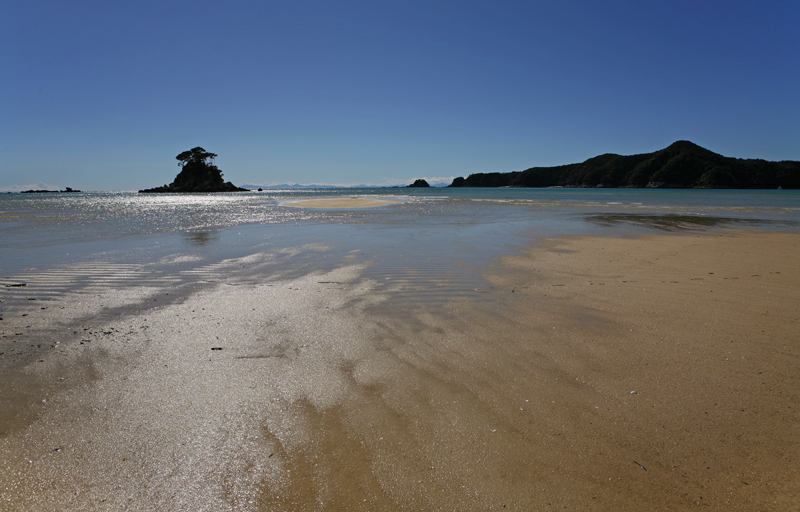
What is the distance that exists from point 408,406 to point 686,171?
128903 mm

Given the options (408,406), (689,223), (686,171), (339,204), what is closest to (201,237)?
(408,406)

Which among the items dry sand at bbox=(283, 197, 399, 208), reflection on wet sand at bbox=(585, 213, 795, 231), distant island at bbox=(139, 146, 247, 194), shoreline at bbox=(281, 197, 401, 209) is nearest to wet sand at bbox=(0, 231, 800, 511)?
→ reflection on wet sand at bbox=(585, 213, 795, 231)

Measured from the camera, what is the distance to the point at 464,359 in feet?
11.4

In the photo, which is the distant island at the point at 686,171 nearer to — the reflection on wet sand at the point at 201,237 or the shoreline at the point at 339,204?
the shoreline at the point at 339,204

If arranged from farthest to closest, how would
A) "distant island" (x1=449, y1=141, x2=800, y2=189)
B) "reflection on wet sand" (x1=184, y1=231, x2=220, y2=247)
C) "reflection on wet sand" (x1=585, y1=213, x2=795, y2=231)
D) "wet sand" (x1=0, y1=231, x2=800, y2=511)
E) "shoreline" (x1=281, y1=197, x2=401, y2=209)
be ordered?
"distant island" (x1=449, y1=141, x2=800, y2=189)
"shoreline" (x1=281, y1=197, x2=401, y2=209)
"reflection on wet sand" (x1=585, y1=213, x2=795, y2=231)
"reflection on wet sand" (x1=184, y1=231, x2=220, y2=247)
"wet sand" (x1=0, y1=231, x2=800, y2=511)

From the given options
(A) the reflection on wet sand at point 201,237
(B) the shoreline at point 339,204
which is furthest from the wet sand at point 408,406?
(B) the shoreline at point 339,204

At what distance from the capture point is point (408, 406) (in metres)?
2.73

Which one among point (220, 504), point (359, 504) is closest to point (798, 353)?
point (359, 504)

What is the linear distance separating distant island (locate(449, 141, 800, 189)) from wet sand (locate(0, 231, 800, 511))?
400 feet

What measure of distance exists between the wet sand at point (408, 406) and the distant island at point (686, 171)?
4800 inches

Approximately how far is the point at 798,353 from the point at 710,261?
526 centimetres

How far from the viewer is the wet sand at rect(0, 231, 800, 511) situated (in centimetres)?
201

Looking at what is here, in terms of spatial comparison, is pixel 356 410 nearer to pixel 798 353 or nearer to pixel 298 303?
pixel 298 303

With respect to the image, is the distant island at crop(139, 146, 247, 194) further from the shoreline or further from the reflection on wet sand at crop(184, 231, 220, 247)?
the reflection on wet sand at crop(184, 231, 220, 247)
